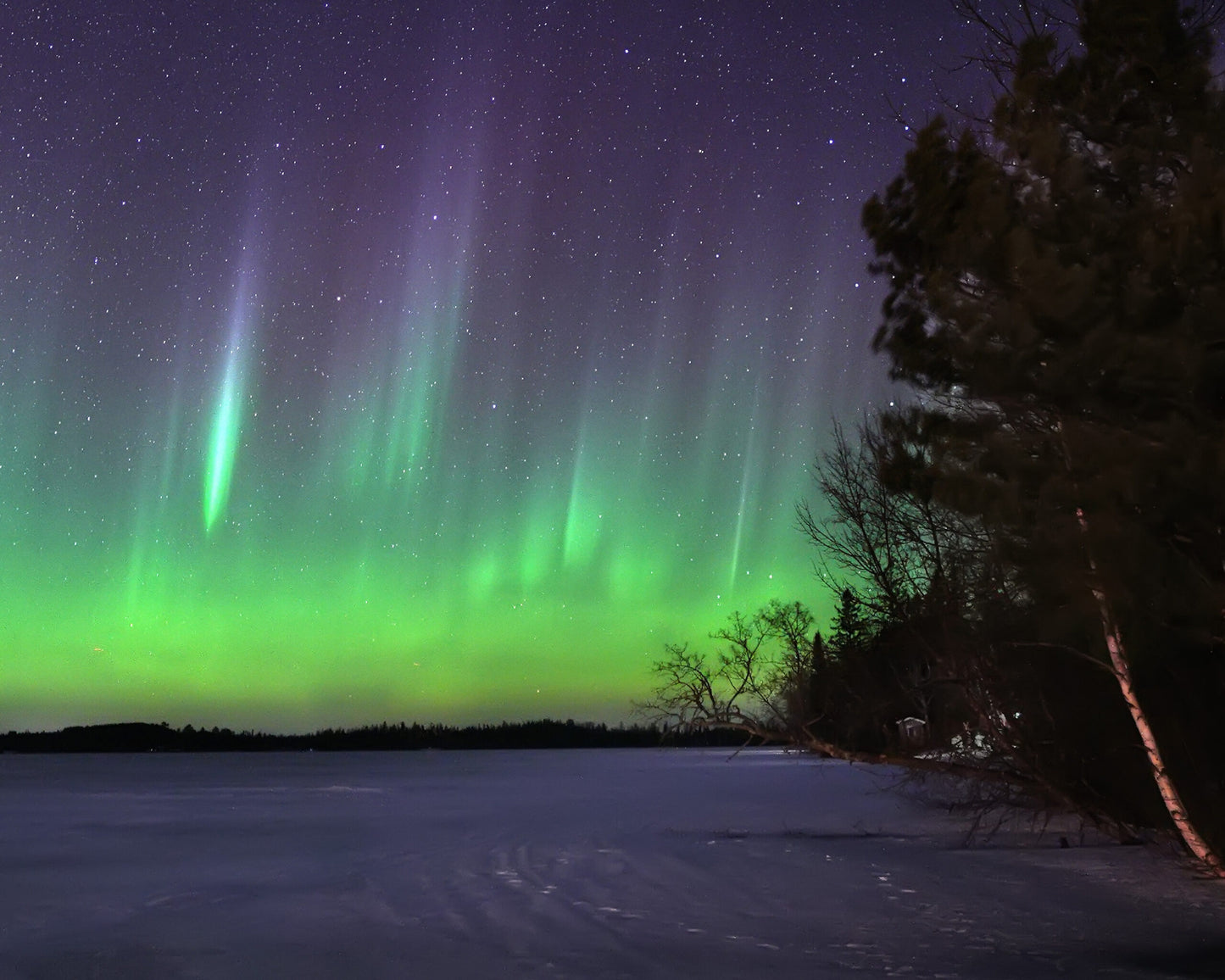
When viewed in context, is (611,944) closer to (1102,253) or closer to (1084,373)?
(1084,373)

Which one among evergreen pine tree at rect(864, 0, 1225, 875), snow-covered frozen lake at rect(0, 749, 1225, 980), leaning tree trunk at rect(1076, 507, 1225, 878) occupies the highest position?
evergreen pine tree at rect(864, 0, 1225, 875)

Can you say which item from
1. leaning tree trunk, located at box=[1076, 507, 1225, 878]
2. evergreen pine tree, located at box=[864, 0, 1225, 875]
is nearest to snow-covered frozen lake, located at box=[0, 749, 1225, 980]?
leaning tree trunk, located at box=[1076, 507, 1225, 878]

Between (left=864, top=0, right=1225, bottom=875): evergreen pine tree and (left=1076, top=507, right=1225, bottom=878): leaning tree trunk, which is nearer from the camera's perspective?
(left=864, top=0, right=1225, bottom=875): evergreen pine tree

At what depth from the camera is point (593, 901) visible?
13992 millimetres

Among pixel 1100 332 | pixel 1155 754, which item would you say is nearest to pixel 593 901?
pixel 1155 754

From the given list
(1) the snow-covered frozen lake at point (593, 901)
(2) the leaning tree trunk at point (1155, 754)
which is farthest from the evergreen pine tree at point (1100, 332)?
(1) the snow-covered frozen lake at point (593, 901)

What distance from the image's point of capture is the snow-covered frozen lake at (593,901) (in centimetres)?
1026

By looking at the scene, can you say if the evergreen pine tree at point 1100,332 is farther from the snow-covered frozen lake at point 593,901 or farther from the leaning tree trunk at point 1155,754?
the snow-covered frozen lake at point 593,901

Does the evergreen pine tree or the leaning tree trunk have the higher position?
the evergreen pine tree

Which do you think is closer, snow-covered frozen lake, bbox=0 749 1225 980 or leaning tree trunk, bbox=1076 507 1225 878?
snow-covered frozen lake, bbox=0 749 1225 980

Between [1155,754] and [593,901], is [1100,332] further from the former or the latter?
[593,901]

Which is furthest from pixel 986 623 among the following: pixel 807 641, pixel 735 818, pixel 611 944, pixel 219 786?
pixel 219 786

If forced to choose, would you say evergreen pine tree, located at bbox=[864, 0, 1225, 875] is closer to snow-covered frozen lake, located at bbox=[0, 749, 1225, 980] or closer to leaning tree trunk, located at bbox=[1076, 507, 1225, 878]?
leaning tree trunk, located at bbox=[1076, 507, 1225, 878]

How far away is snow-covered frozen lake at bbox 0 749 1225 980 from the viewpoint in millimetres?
10258
